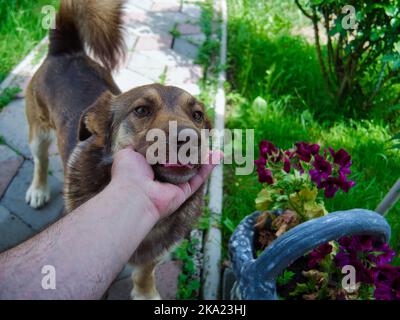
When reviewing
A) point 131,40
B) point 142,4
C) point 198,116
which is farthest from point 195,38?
point 198,116

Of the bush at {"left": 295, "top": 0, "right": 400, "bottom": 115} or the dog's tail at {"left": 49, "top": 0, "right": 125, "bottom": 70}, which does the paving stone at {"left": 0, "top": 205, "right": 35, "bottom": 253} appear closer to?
the dog's tail at {"left": 49, "top": 0, "right": 125, "bottom": 70}

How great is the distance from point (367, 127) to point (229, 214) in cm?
170

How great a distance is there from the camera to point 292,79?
14.1 feet

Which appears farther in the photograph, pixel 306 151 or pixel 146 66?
pixel 146 66

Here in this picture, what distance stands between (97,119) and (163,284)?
1.17 meters

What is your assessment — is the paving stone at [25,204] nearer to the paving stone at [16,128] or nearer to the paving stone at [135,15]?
the paving stone at [16,128]

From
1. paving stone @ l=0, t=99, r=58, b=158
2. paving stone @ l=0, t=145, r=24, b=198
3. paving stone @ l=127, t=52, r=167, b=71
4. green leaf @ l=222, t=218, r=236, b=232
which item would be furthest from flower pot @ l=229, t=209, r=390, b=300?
paving stone @ l=127, t=52, r=167, b=71

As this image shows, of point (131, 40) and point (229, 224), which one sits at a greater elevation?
point (131, 40)

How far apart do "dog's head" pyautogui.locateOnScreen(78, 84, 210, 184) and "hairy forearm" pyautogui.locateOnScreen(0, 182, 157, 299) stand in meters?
0.32

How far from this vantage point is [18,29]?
14.8 feet

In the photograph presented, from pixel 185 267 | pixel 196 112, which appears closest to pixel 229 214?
pixel 185 267

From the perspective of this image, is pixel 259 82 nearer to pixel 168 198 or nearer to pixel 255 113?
pixel 255 113

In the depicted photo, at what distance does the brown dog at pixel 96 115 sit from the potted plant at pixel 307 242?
434 mm

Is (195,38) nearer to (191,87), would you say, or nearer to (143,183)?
(191,87)
